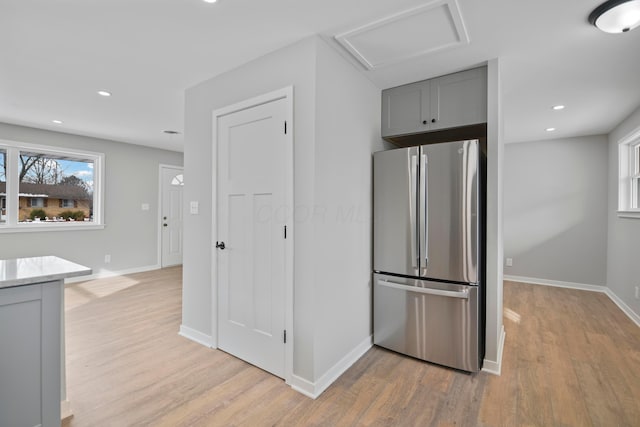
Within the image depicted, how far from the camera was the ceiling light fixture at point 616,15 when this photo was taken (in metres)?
1.66

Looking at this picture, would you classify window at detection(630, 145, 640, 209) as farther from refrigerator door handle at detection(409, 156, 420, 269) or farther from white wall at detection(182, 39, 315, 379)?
white wall at detection(182, 39, 315, 379)

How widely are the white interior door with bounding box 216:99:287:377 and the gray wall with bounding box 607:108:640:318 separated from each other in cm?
395

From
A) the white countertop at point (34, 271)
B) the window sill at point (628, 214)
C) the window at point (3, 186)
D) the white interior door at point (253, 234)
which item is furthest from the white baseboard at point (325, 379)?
the window at point (3, 186)

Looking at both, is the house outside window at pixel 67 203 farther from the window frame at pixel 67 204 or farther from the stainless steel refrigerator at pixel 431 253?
the stainless steel refrigerator at pixel 431 253

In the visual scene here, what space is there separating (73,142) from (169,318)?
3448 millimetres

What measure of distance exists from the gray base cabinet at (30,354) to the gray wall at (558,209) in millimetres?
5801

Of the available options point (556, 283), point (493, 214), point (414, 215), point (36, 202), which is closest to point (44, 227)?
point (36, 202)

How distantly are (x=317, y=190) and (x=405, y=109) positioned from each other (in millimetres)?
1330

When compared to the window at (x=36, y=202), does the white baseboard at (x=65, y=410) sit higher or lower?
lower

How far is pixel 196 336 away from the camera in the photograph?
9.27 ft

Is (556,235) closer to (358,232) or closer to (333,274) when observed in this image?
(358,232)

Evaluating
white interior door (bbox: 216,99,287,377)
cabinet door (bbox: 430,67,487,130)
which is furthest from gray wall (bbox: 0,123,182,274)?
cabinet door (bbox: 430,67,487,130)

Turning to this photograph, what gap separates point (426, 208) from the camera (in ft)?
8.03

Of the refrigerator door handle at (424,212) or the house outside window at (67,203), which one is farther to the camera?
the house outside window at (67,203)
